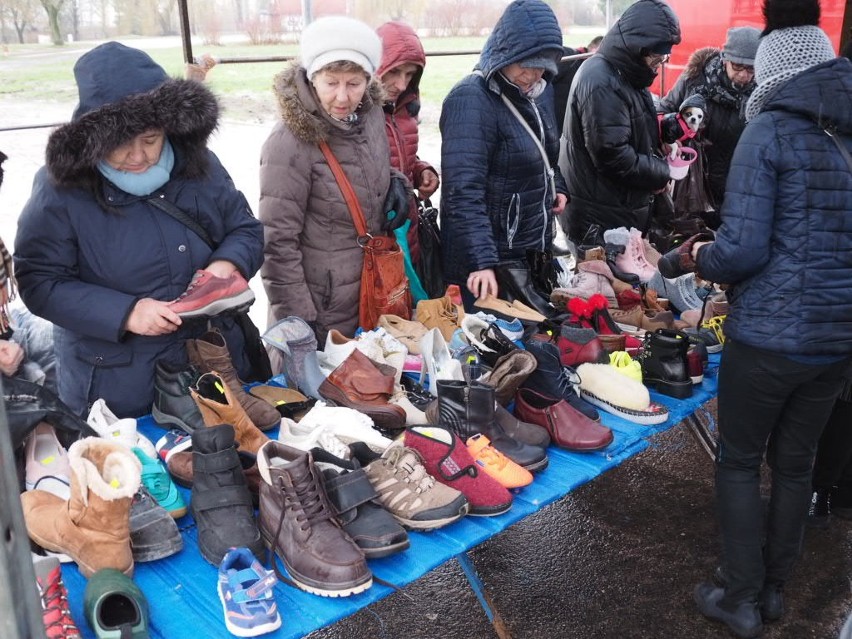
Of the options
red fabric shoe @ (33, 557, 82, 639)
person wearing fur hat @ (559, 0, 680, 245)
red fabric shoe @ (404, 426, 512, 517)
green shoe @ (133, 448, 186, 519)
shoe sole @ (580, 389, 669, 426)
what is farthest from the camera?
person wearing fur hat @ (559, 0, 680, 245)

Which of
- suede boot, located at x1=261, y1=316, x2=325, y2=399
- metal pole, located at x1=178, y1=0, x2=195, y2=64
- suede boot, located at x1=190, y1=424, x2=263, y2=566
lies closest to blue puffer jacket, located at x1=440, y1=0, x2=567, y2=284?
suede boot, located at x1=261, y1=316, x2=325, y2=399

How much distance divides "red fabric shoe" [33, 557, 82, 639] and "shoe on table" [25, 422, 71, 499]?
1.08 ft

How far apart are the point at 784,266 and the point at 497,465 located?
0.92 metres

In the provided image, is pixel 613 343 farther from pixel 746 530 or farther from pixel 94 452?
pixel 94 452

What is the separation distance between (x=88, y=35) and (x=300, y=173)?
145 inches

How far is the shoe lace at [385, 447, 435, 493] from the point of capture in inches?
72.0

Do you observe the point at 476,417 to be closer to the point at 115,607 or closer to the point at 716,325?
the point at 115,607

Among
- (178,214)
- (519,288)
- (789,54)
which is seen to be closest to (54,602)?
(178,214)

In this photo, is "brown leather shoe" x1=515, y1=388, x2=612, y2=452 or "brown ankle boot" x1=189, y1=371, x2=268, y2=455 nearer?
"brown ankle boot" x1=189, y1=371, x2=268, y2=455

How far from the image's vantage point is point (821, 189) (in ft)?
6.68

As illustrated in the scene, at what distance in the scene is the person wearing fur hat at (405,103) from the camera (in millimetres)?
3232

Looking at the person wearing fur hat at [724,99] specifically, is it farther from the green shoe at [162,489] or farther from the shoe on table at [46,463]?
the shoe on table at [46,463]

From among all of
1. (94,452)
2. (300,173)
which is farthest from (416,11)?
(94,452)

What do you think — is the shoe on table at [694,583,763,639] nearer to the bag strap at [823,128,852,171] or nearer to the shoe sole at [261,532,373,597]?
the bag strap at [823,128,852,171]
